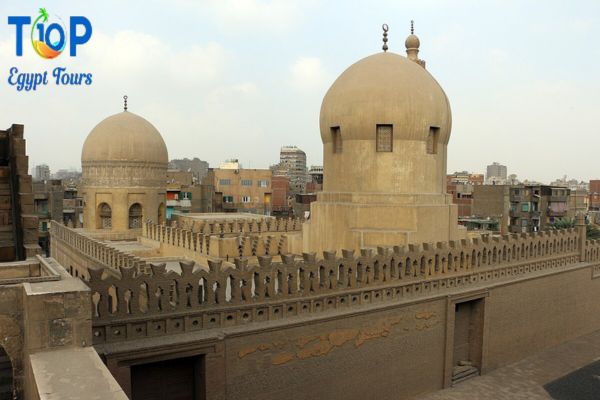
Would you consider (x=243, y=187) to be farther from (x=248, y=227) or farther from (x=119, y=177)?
(x=248, y=227)

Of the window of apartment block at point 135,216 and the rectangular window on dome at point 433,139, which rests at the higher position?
the rectangular window on dome at point 433,139

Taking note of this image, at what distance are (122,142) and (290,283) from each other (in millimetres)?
17360

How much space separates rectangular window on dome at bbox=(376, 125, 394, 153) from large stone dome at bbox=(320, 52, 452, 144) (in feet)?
0.68

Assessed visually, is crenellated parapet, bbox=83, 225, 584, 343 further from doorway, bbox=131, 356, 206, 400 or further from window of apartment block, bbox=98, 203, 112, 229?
window of apartment block, bbox=98, 203, 112, 229

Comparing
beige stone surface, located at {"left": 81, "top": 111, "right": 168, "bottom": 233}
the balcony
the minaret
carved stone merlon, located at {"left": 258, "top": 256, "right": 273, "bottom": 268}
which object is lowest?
the balcony

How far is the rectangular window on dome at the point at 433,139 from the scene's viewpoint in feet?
49.2

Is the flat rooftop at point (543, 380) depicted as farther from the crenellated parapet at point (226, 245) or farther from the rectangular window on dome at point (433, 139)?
the rectangular window on dome at point (433, 139)

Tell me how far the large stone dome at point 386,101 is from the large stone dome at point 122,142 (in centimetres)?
1276

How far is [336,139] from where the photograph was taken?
601 inches

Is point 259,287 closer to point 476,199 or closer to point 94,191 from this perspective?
point 94,191

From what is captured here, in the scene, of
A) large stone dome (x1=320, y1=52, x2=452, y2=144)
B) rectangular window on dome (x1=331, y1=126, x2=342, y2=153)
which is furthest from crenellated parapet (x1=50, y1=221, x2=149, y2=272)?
large stone dome (x1=320, y1=52, x2=452, y2=144)

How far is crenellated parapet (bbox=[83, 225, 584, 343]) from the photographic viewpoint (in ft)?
26.3

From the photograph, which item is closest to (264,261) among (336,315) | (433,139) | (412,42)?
(336,315)

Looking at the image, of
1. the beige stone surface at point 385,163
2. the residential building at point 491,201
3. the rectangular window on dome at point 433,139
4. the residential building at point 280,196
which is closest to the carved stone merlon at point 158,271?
the beige stone surface at point 385,163
